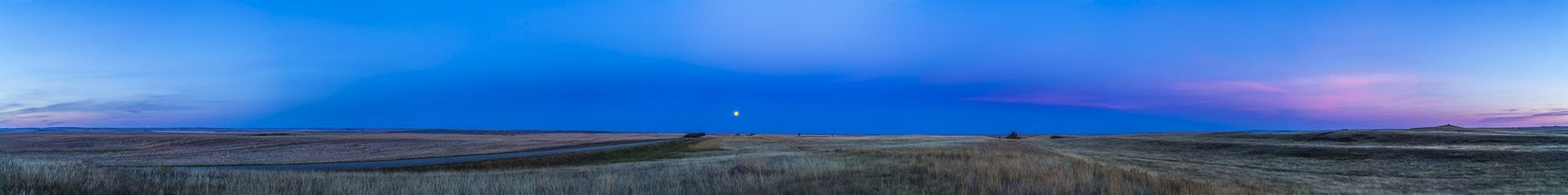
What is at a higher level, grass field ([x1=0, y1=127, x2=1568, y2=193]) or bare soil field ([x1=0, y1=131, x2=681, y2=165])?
grass field ([x1=0, y1=127, x2=1568, y2=193])

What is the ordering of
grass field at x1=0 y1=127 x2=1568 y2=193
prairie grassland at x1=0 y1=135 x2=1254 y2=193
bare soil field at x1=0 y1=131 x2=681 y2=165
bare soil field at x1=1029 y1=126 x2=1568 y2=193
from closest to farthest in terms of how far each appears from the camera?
prairie grassland at x1=0 y1=135 x2=1254 y2=193
grass field at x1=0 y1=127 x2=1568 y2=193
bare soil field at x1=1029 y1=126 x2=1568 y2=193
bare soil field at x1=0 y1=131 x2=681 y2=165

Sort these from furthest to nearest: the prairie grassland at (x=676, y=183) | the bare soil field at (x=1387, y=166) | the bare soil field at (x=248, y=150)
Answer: the bare soil field at (x=248, y=150) < the bare soil field at (x=1387, y=166) < the prairie grassland at (x=676, y=183)

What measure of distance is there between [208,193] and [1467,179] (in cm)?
2891

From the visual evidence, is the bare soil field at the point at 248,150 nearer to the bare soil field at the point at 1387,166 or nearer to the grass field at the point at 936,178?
the grass field at the point at 936,178

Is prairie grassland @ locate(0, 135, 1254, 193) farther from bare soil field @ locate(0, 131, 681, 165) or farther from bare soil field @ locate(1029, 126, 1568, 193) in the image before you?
bare soil field @ locate(0, 131, 681, 165)

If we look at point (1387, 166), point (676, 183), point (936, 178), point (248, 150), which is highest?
point (936, 178)

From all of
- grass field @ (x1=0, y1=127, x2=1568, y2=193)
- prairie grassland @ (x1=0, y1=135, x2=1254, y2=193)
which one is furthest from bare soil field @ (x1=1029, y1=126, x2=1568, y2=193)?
prairie grassland @ (x1=0, y1=135, x2=1254, y2=193)

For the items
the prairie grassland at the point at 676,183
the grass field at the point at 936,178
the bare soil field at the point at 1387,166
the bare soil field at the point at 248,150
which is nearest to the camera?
the prairie grassland at the point at 676,183

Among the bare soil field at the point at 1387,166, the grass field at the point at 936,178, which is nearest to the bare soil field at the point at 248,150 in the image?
the grass field at the point at 936,178

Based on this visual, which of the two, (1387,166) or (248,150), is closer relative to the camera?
(1387,166)

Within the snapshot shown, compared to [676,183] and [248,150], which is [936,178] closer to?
[676,183]

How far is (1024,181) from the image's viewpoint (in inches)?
519

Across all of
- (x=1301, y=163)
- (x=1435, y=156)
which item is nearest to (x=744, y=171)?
(x=1301, y=163)

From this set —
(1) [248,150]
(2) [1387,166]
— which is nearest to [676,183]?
(2) [1387,166]
